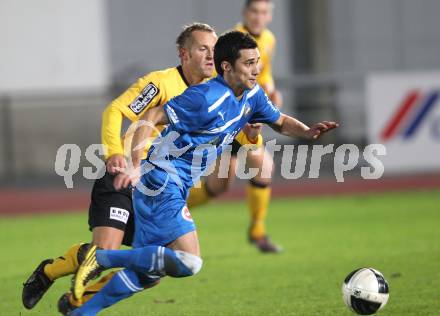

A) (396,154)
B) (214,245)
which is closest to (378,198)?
(396,154)

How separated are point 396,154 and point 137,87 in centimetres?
939

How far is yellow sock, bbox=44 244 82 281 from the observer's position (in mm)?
6719

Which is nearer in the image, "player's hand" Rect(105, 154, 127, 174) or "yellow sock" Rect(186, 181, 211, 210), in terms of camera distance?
"player's hand" Rect(105, 154, 127, 174)

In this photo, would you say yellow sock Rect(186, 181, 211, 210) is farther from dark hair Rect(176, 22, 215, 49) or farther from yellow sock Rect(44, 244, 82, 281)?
dark hair Rect(176, 22, 215, 49)

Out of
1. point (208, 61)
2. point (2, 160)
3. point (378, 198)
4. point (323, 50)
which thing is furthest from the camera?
point (323, 50)

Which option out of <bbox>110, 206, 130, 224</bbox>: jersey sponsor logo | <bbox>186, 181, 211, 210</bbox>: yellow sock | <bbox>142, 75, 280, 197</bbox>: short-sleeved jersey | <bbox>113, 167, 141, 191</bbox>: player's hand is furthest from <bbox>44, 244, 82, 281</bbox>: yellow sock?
<bbox>186, 181, 211, 210</bbox>: yellow sock

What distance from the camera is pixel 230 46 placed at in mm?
5984

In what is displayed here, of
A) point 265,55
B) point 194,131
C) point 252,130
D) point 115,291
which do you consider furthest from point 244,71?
point 265,55

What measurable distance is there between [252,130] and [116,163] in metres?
1.33

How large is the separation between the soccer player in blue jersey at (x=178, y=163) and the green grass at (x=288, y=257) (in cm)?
98

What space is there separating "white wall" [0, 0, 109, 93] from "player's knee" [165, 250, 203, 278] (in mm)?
15558

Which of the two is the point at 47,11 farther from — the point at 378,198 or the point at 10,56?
the point at 378,198

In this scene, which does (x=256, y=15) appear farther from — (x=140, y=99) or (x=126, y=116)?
(x=126, y=116)

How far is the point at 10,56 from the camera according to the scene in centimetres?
2088
